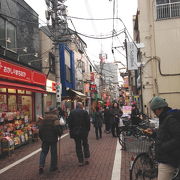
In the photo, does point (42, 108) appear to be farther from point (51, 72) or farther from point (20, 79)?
point (20, 79)

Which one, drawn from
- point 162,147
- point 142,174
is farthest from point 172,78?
point 162,147

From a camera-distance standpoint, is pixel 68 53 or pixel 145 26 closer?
pixel 145 26

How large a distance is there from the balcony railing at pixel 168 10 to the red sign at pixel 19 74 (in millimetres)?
9095

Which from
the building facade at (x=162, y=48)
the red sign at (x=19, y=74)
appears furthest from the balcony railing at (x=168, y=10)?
the red sign at (x=19, y=74)

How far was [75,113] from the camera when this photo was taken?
867cm

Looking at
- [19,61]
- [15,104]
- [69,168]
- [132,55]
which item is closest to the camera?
[69,168]

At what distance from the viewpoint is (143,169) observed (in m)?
5.43

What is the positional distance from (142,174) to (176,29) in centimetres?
1657

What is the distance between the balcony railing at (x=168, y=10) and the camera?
2042 centimetres

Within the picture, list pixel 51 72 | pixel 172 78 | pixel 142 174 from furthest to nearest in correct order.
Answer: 1. pixel 51 72
2. pixel 172 78
3. pixel 142 174

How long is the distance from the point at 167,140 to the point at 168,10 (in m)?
18.2

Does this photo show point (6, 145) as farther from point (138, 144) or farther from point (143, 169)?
point (143, 169)

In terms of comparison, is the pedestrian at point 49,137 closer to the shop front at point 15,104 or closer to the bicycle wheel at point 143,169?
the bicycle wheel at point 143,169

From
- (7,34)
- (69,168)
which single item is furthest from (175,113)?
(7,34)
